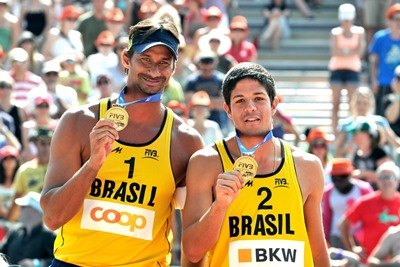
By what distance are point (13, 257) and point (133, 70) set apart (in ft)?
18.9

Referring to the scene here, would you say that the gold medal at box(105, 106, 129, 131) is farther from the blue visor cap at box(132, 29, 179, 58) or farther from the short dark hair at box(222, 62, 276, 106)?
the short dark hair at box(222, 62, 276, 106)

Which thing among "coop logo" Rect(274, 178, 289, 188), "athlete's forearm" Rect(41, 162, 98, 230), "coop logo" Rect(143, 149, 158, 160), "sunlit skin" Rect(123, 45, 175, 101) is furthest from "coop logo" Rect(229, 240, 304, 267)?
"sunlit skin" Rect(123, 45, 175, 101)

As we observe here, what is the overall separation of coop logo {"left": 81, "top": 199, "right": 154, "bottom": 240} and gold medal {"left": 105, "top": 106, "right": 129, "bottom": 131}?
48cm

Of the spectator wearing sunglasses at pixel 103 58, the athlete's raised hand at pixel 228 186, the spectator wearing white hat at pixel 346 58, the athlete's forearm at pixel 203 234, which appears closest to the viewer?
the athlete's raised hand at pixel 228 186

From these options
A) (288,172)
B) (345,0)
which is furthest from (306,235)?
(345,0)

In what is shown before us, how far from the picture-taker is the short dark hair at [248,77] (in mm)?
5945

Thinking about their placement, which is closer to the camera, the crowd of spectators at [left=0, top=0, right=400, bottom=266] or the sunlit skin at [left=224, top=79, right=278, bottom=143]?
the sunlit skin at [left=224, top=79, right=278, bottom=143]

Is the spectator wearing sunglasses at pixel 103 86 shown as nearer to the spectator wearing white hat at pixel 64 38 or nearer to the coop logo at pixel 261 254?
the spectator wearing white hat at pixel 64 38

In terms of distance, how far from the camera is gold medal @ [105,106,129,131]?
5771 mm

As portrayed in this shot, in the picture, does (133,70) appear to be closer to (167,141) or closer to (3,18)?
(167,141)

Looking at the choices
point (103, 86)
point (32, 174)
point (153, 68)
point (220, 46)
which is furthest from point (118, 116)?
point (220, 46)

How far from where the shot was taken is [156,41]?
6.06 m

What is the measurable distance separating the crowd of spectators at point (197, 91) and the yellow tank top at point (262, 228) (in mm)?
4996

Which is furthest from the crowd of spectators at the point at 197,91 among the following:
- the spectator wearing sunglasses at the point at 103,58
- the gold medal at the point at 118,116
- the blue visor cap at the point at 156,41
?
the gold medal at the point at 118,116
